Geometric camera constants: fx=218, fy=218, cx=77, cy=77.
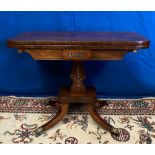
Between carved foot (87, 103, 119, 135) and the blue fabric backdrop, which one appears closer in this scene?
carved foot (87, 103, 119, 135)

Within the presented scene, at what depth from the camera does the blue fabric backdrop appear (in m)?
1.62

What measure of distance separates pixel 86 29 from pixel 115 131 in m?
0.77

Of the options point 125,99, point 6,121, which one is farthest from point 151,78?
point 6,121

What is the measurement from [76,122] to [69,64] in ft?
1.64

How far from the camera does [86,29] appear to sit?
1634 mm

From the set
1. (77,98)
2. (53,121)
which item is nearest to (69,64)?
(77,98)

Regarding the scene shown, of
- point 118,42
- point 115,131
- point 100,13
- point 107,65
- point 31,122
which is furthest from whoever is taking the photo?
point 107,65

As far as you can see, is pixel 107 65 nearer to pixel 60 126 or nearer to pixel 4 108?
pixel 60 126

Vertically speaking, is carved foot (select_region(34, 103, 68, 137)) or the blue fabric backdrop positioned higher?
the blue fabric backdrop

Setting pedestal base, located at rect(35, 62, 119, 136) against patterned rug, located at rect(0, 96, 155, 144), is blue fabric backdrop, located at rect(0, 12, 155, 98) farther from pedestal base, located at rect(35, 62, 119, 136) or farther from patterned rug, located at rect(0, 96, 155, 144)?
pedestal base, located at rect(35, 62, 119, 136)

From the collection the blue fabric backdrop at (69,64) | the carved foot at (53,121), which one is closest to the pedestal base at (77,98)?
the carved foot at (53,121)

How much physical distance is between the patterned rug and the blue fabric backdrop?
0.36 feet

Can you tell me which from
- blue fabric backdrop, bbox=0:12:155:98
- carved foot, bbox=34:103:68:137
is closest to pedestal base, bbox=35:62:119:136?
carved foot, bbox=34:103:68:137

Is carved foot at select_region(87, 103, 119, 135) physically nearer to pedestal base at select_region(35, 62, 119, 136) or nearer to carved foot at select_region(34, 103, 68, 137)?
pedestal base at select_region(35, 62, 119, 136)
